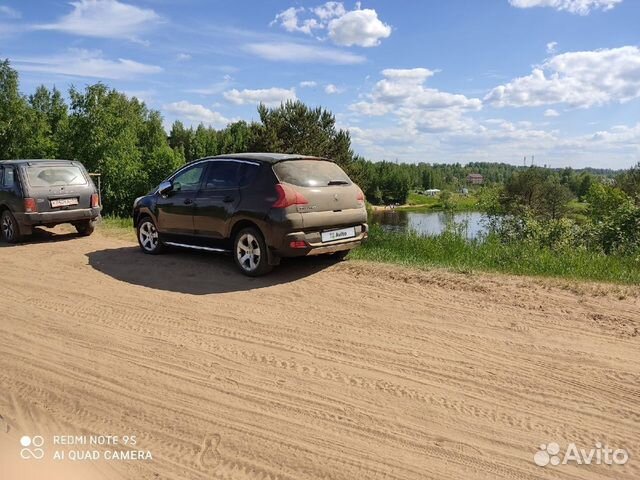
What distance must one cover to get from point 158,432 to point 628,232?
10.4 m

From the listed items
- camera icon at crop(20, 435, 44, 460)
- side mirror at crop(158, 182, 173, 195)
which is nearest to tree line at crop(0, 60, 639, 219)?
side mirror at crop(158, 182, 173, 195)

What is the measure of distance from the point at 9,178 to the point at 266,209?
24.4 ft

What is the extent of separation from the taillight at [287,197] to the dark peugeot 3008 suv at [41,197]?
640cm

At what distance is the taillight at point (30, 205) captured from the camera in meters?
10.7

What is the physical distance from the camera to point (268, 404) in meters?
3.70

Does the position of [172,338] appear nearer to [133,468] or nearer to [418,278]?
[133,468]

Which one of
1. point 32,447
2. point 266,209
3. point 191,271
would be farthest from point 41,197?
point 32,447

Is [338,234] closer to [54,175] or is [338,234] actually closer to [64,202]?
[64,202]

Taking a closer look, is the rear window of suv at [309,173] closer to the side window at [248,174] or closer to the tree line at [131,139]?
the side window at [248,174]

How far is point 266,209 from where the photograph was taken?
279 inches

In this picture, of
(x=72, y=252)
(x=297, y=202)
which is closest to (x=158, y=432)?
(x=297, y=202)

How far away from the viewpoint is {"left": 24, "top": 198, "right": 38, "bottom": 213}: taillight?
35.2ft

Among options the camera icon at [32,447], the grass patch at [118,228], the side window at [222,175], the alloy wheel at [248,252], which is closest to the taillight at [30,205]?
the grass patch at [118,228]

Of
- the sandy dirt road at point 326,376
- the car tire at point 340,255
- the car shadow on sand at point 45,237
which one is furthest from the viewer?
the car shadow on sand at point 45,237
